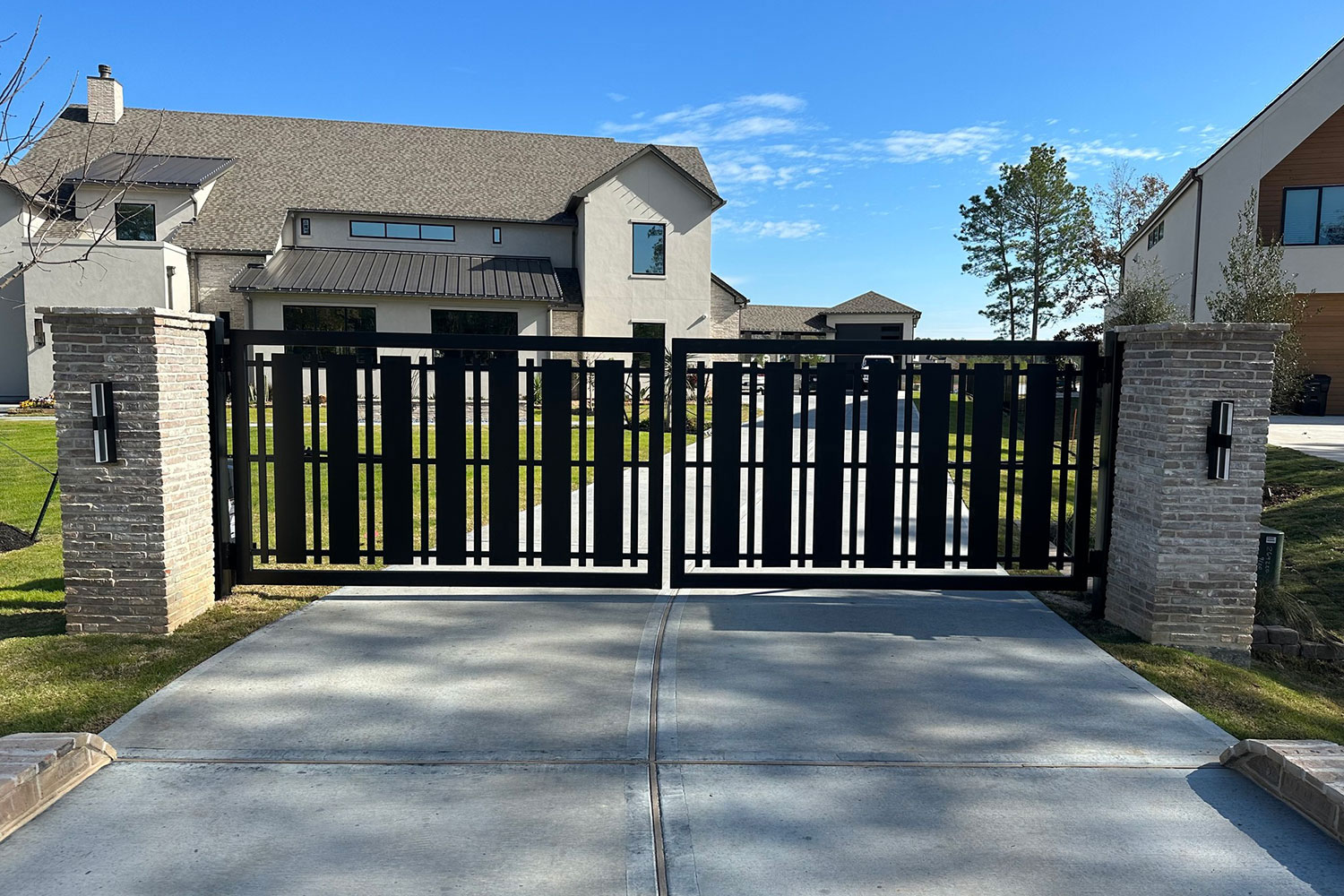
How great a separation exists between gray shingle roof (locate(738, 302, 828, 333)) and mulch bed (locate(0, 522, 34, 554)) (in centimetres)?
4180

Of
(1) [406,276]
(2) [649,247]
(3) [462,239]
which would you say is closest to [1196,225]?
(2) [649,247]

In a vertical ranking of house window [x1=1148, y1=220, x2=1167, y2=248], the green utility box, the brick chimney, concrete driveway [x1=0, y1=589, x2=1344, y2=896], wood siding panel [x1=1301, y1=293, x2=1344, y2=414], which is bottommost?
concrete driveway [x1=0, y1=589, x2=1344, y2=896]

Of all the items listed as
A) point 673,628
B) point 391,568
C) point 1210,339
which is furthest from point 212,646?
point 1210,339

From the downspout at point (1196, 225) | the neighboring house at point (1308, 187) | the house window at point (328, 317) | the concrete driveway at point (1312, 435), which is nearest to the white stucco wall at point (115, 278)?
the house window at point (328, 317)

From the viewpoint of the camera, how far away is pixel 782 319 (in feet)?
175

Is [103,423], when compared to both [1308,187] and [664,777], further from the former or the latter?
[1308,187]

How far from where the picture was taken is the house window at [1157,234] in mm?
33053

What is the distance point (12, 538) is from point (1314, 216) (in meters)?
30.8

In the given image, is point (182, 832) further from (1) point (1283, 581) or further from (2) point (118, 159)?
(2) point (118, 159)

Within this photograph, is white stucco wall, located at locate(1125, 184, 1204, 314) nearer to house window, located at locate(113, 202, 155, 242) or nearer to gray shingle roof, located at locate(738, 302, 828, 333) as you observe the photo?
gray shingle roof, located at locate(738, 302, 828, 333)

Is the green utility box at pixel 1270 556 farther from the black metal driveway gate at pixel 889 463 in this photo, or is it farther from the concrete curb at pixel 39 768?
the concrete curb at pixel 39 768

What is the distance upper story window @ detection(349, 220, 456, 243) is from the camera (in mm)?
27784

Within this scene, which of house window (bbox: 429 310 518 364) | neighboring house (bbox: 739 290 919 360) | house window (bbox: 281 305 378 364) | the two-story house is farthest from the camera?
neighboring house (bbox: 739 290 919 360)

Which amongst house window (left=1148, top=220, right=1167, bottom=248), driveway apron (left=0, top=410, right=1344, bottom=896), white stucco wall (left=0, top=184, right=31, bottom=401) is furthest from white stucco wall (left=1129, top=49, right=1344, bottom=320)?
white stucco wall (left=0, top=184, right=31, bottom=401)
